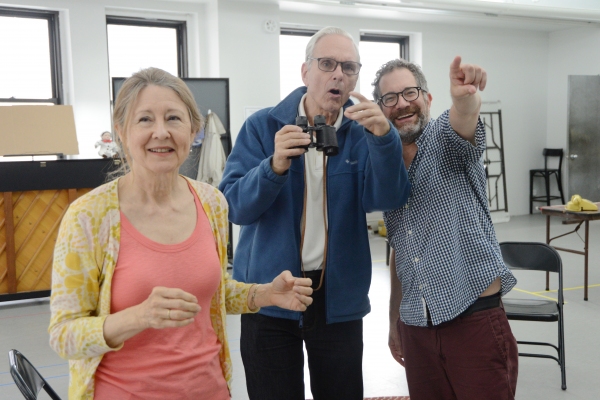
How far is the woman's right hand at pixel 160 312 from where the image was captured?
109 cm

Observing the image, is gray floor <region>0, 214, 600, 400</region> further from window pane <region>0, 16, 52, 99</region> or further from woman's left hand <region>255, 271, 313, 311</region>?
window pane <region>0, 16, 52, 99</region>

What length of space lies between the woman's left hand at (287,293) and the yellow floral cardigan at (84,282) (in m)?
0.41

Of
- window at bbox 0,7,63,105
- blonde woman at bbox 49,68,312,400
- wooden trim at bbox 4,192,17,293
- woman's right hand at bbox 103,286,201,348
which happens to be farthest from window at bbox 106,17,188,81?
woman's right hand at bbox 103,286,201,348

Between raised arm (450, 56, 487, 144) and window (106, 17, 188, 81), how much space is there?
6.82 metres

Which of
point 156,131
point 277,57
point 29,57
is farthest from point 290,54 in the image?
point 156,131

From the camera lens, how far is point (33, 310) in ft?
16.9

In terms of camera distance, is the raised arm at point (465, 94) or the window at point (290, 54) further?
the window at point (290, 54)

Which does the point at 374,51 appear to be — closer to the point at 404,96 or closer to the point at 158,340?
the point at 404,96

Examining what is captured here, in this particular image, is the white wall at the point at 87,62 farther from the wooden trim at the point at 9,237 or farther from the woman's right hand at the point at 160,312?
the woman's right hand at the point at 160,312

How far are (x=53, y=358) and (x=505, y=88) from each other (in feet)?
30.1

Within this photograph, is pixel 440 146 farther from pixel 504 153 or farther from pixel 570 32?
pixel 570 32

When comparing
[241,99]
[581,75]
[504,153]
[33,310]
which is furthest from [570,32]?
[33,310]

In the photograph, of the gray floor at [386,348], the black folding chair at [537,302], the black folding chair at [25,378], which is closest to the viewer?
the black folding chair at [25,378]

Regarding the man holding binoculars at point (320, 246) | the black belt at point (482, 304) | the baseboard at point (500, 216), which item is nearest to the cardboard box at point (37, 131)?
the man holding binoculars at point (320, 246)
